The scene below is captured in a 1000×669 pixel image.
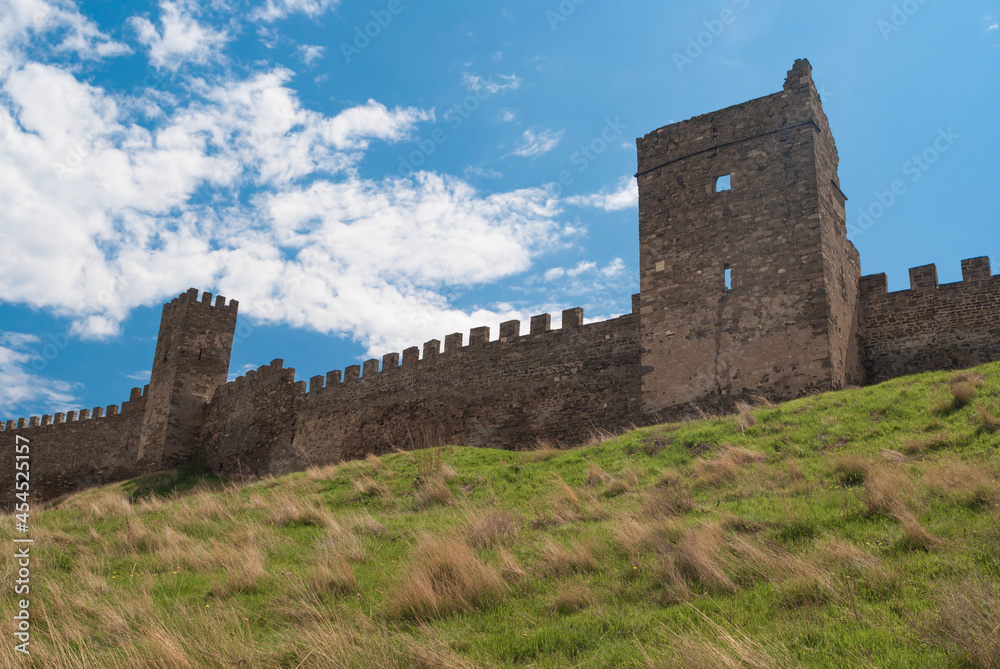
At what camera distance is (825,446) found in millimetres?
9844

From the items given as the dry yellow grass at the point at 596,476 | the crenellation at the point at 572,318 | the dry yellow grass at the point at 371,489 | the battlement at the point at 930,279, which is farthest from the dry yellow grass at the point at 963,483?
the crenellation at the point at 572,318

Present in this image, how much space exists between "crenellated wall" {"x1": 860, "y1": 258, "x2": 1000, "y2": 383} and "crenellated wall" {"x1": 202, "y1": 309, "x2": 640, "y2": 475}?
5.34 m

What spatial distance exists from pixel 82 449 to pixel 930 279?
33.3 meters

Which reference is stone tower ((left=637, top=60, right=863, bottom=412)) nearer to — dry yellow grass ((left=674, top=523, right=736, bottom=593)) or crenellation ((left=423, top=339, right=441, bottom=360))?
crenellation ((left=423, top=339, right=441, bottom=360))

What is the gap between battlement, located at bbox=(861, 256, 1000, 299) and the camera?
49.6 feet

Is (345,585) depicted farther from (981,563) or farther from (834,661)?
(981,563)

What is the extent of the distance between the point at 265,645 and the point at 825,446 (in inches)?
295

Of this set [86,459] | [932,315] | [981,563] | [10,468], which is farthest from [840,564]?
[10,468]

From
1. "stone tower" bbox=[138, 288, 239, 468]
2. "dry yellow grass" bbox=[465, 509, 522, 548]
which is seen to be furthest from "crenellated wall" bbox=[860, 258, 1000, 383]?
"stone tower" bbox=[138, 288, 239, 468]

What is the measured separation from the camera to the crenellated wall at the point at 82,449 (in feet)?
102

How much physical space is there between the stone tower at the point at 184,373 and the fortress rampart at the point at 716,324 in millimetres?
9199

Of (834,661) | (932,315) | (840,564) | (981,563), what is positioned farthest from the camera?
(932,315)

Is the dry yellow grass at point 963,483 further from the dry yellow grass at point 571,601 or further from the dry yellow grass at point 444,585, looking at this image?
the dry yellow grass at point 444,585

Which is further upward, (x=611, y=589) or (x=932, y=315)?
(x=932, y=315)
